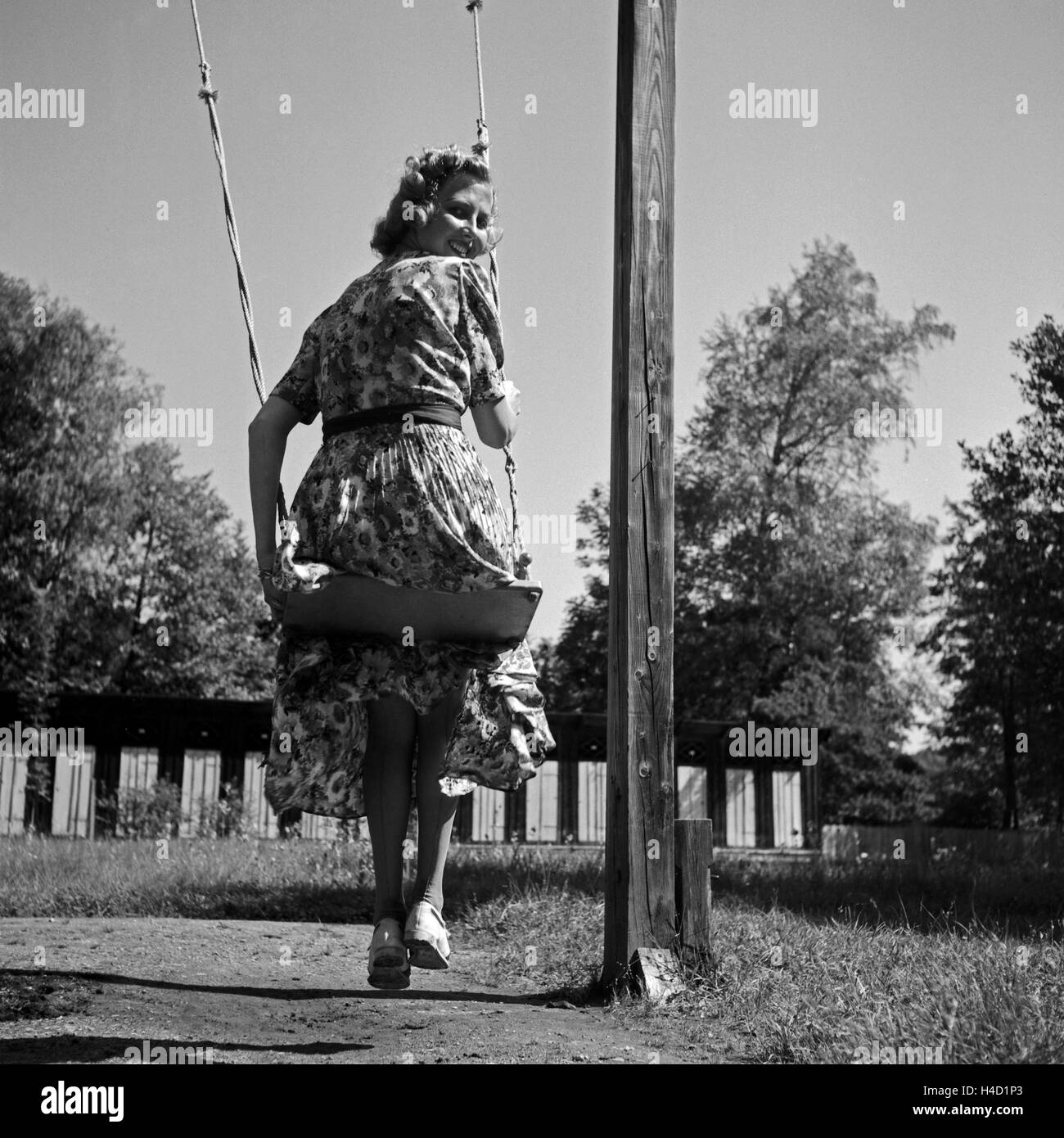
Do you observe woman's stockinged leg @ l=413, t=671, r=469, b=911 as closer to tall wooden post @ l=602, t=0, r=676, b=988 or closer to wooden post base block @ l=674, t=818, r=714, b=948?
tall wooden post @ l=602, t=0, r=676, b=988

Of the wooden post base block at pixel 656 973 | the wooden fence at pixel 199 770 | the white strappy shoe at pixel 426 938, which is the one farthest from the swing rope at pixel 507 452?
the wooden fence at pixel 199 770

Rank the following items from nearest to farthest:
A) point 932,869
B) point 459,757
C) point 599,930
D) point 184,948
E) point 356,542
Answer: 1. point 356,542
2. point 459,757
3. point 184,948
4. point 599,930
5. point 932,869

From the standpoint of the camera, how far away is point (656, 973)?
4.50 meters

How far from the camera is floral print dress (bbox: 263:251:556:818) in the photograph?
3.36 m

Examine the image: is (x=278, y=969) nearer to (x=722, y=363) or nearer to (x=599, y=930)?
(x=599, y=930)

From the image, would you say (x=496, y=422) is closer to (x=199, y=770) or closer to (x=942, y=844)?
(x=199, y=770)

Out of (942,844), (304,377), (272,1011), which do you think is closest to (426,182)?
(304,377)

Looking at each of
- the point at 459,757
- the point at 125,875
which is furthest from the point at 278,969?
the point at 125,875

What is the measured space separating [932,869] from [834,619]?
16303mm

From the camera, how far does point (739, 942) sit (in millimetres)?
5199

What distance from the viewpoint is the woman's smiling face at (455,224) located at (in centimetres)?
374

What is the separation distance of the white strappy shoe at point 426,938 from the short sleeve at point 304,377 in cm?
142

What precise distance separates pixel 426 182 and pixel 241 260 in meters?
0.77

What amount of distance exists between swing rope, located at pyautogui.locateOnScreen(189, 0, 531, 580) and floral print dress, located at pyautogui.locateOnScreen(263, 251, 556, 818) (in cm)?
10
